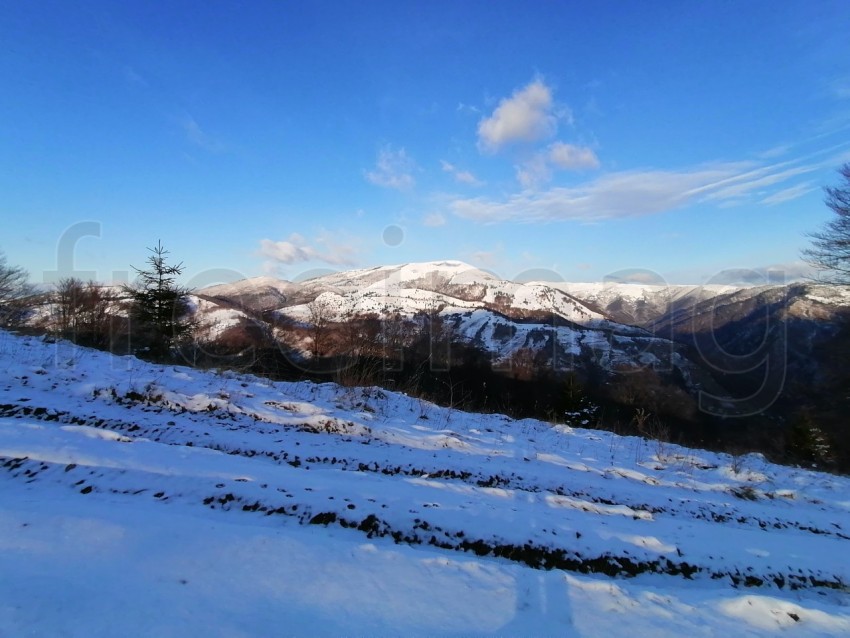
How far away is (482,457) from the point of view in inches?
317

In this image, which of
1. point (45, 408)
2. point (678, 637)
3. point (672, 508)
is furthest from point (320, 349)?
point (678, 637)

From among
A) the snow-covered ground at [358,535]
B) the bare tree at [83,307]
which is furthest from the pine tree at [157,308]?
the snow-covered ground at [358,535]

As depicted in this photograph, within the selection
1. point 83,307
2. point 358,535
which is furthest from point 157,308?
point 358,535

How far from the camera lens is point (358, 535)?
402 cm

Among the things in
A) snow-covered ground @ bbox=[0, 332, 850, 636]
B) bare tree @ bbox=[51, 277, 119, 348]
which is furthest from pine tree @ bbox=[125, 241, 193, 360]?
snow-covered ground @ bbox=[0, 332, 850, 636]

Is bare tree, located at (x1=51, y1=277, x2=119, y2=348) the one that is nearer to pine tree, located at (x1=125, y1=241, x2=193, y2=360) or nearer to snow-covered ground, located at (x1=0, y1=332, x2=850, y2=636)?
pine tree, located at (x1=125, y1=241, x2=193, y2=360)

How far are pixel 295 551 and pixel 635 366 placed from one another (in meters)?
83.7

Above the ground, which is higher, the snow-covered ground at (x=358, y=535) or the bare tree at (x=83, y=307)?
the bare tree at (x=83, y=307)

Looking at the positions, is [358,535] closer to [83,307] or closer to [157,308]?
[157,308]

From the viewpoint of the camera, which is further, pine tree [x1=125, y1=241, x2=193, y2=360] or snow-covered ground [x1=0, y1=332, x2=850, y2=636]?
pine tree [x1=125, y1=241, x2=193, y2=360]

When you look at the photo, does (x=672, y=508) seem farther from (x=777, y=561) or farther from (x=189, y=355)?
(x=189, y=355)

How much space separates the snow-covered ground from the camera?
2.76m

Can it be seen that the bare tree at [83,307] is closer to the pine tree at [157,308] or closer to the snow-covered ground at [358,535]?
the pine tree at [157,308]

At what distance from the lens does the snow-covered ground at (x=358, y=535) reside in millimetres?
2764
